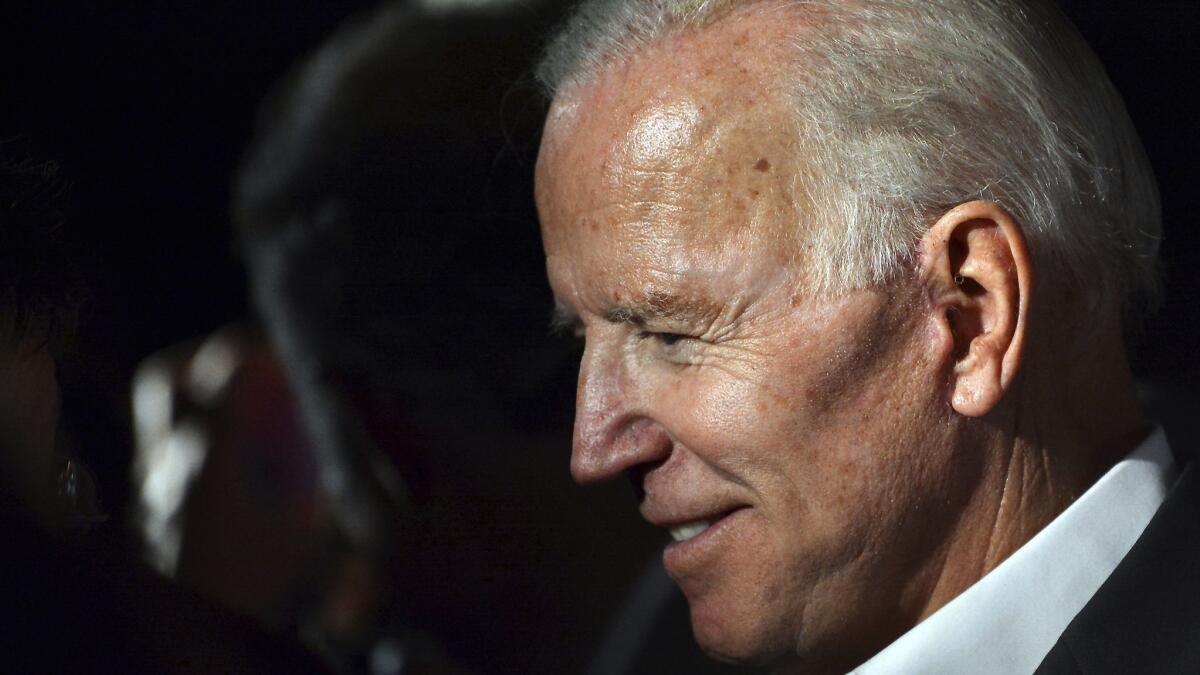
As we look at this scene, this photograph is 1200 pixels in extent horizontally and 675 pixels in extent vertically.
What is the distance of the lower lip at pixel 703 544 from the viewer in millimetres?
1702

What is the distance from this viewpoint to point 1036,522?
67.0 inches

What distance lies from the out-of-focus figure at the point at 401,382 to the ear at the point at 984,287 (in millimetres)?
1258

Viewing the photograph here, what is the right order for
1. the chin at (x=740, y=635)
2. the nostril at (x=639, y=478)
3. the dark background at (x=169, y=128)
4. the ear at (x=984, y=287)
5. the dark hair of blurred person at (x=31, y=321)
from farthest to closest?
the dark background at (x=169, y=128) → the nostril at (x=639, y=478) → the chin at (x=740, y=635) → the ear at (x=984, y=287) → the dark hair of blurred person at (x=31, y=321)

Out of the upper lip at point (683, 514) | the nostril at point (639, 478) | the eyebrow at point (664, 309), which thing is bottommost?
the upper lip at point (683, 514)

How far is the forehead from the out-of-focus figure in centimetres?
94

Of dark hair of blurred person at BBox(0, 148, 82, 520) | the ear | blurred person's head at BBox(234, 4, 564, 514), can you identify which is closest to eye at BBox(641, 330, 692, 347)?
the ear

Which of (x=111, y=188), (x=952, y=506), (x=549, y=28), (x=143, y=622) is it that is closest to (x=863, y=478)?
(x=952, y=506)

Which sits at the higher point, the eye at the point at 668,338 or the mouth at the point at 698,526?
the eye at the point at 668,338

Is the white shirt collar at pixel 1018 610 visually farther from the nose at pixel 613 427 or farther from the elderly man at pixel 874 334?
the nose at pixel 613 427

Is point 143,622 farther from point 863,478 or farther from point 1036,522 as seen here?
point 1036,522

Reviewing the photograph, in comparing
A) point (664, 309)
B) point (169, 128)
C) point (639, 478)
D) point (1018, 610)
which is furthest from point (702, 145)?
point (169, 128)

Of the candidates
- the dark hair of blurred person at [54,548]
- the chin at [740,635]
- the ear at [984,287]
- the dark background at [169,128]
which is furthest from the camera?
the dark background at [169,128]

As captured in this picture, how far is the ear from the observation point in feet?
5.16

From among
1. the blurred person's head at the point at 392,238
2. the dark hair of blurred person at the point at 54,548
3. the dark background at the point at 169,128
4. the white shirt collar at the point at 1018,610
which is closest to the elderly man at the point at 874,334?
the white shirt collar at the point at 1018,610
